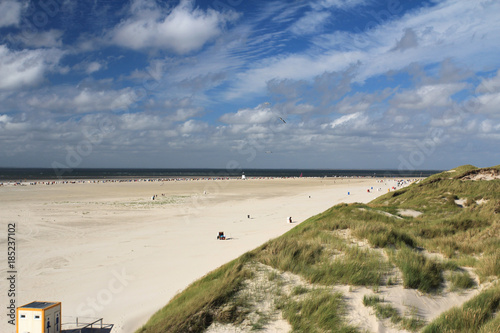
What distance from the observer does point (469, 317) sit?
16.2 ft

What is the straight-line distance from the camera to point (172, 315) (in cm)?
569

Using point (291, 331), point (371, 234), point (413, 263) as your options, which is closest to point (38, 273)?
point (291, 331)

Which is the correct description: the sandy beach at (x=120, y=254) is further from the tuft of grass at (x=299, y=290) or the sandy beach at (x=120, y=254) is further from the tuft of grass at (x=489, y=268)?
the tuft of grass at (x=489, y=268)

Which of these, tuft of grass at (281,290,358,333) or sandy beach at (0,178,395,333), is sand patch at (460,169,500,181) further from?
tuft of grass at (281,290,358,333)

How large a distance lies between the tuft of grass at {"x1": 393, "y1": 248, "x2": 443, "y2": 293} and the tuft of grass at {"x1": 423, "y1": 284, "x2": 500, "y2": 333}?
819mm

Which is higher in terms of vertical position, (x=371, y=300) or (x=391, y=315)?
(x=371, y=300)

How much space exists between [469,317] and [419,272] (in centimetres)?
148

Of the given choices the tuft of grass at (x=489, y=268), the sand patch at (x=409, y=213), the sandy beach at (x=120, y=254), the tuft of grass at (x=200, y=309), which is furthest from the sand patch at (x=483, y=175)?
the tuft of grass at (x=200, y=309)

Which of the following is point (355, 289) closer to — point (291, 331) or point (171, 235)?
point (291, 331)

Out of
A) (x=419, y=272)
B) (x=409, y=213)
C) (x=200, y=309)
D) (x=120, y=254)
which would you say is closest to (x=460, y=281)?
(x=419, y=272)

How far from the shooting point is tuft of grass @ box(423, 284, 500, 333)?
480 cm

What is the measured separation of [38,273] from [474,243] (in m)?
13.8

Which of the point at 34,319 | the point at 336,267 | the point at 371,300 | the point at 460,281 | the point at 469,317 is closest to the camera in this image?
the point at 469,317

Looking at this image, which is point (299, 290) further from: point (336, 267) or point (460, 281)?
point (460, 281)
